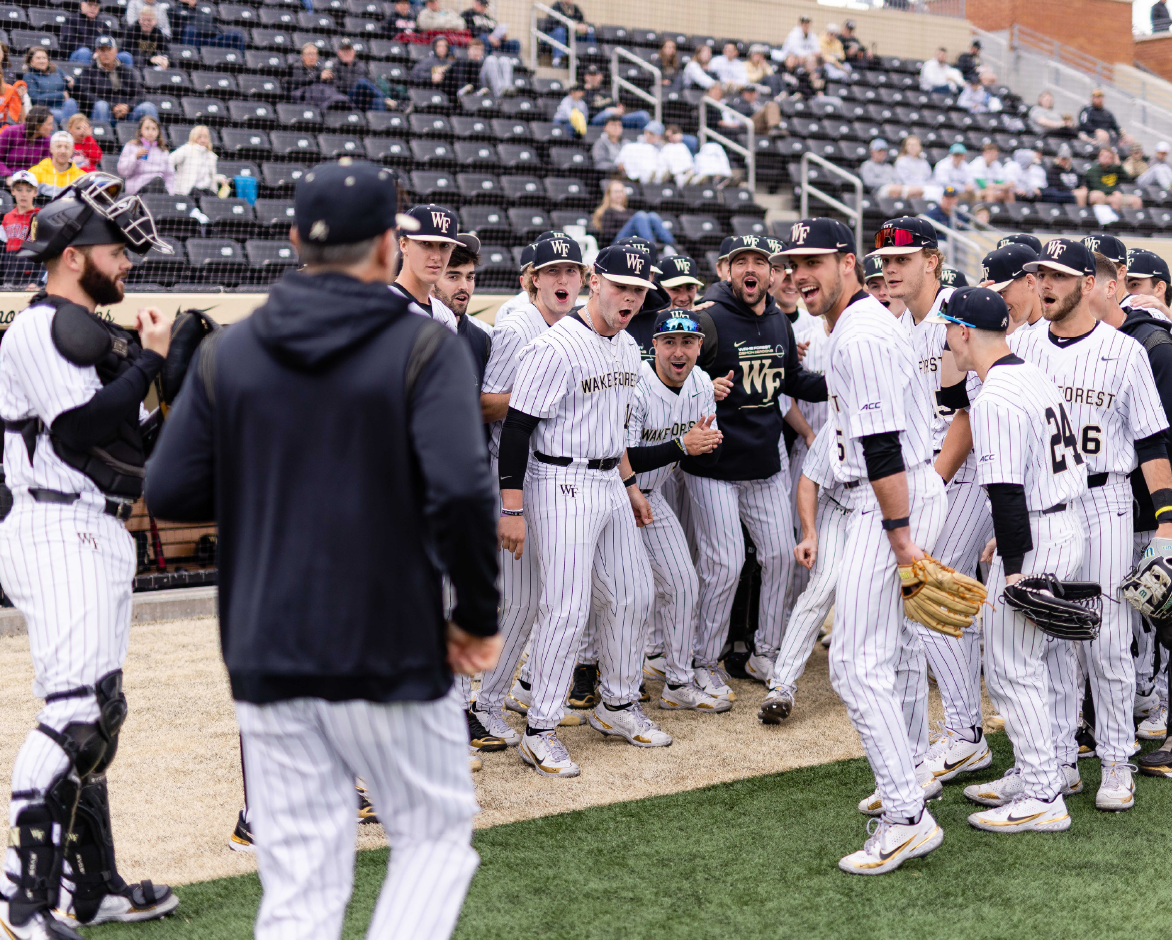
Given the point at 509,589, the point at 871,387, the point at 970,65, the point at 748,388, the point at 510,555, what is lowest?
the point at 509,589

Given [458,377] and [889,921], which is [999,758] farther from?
[458,377]

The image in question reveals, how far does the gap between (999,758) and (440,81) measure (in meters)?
10.6

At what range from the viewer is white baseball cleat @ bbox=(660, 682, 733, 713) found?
214 inches

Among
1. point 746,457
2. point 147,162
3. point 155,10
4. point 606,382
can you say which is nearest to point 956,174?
point 155,10

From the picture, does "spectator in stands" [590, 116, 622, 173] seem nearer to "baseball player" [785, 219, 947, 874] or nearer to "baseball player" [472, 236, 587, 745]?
"baseball player" [472, 236, 587, 745]

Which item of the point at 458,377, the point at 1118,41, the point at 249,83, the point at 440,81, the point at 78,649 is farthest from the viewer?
the point at 1118,41

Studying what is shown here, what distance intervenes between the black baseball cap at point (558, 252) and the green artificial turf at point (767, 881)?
2.29 meters

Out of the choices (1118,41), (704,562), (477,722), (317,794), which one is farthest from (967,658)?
(1118,41)

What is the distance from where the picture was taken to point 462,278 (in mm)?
4801

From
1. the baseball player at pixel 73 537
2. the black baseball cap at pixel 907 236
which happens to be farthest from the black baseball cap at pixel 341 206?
the black baseball cap at pixel 907 236

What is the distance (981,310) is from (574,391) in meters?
1.55

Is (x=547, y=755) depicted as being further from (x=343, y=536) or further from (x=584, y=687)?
(x=343, y=536)

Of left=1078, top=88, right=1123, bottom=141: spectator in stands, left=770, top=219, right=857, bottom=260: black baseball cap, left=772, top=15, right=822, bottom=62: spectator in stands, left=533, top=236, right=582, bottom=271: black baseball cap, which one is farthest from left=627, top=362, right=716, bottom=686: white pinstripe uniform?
left=1078, top=88, right=1123, bottom=141: spectator in stands

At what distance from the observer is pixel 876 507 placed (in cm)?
364
